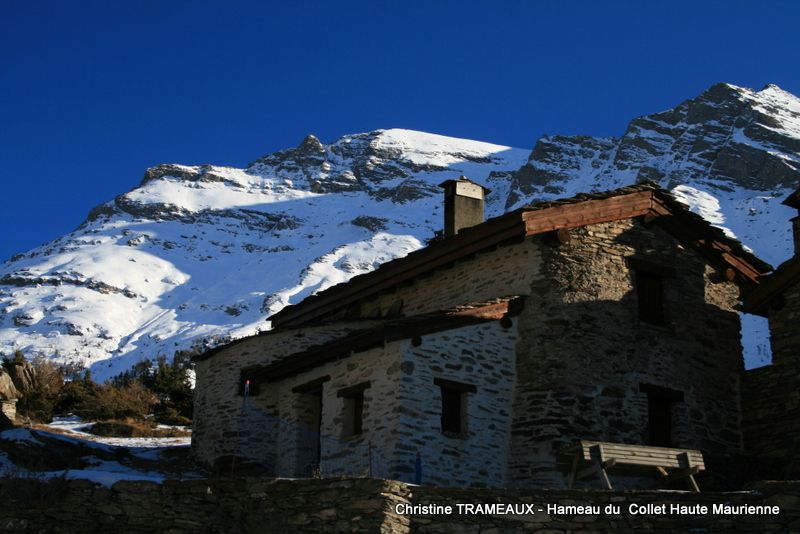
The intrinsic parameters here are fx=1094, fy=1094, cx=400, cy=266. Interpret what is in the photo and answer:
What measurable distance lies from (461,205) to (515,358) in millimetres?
6747

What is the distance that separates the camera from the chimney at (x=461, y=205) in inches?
1049

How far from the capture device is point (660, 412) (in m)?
21.6

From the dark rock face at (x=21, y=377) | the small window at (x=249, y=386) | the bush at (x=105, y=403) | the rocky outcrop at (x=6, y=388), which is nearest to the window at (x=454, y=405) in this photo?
the small window at (x=249, y=386)

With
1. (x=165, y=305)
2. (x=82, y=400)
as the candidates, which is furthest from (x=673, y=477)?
(x=165, y=305)

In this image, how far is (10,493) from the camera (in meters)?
15.5

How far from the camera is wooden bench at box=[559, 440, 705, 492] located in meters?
15.7

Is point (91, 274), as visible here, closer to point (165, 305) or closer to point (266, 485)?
point (165, 305)

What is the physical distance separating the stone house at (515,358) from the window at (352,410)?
0.12ft

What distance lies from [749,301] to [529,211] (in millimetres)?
5061

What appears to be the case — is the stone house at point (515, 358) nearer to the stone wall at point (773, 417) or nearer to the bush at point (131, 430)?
the stone wall at point (773, 417)

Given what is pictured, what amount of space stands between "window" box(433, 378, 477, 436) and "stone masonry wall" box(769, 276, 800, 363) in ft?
21.3

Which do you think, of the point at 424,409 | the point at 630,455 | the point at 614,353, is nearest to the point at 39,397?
the point at 424,409

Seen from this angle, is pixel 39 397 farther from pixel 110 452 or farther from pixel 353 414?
pixel 353 414

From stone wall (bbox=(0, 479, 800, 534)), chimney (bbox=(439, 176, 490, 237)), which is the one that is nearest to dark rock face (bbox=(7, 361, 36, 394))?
chimney (bbox=(439, 176, 490, 237))
